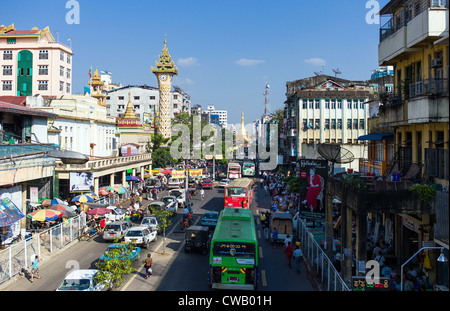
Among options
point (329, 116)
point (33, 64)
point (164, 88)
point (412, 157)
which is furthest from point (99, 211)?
point (164, 88)

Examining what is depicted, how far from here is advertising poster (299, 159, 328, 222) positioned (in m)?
26.4

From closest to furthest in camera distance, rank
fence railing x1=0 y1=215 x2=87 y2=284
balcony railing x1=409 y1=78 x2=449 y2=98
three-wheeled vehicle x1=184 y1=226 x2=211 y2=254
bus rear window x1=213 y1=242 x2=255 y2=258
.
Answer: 1. balcony railing x1=409 y1=78 x2=449 y2=98
2. bus rear window x1=213 y1=242 x2=255 y2=258
3. fence railing x1=0 y1=215 x2=87 y2=284
4. three-wheeled vehicle x1=184 y1=226 x2=211 y2=254

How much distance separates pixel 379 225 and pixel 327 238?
5.63 metres

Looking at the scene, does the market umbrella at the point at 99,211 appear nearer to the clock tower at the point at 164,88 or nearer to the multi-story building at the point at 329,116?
the multi-story building at the point at 329,116

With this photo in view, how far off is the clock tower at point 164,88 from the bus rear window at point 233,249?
65.2m

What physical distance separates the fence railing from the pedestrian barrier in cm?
1362

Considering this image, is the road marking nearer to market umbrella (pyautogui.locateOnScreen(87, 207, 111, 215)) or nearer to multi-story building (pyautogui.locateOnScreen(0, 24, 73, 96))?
market umbrella (pyautogui.locateOnScreen(87, 207, 111, 215))

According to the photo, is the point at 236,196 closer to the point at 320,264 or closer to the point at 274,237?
the point at 274,237

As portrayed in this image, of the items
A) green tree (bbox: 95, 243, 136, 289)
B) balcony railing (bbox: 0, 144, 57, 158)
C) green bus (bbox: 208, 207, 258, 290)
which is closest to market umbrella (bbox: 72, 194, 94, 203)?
balcony railing (bbox: 0, 144, 57, 158)

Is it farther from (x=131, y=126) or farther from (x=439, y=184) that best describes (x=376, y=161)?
(x=131, y=126)

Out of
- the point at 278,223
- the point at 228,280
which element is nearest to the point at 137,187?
the point at 278,223

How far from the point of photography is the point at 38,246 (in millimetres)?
22922

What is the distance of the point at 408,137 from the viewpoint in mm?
22094

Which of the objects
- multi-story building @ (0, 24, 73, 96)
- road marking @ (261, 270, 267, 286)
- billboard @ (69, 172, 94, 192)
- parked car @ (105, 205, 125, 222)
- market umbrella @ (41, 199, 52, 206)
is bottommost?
road marking @ (261, 270, 267, 286)
